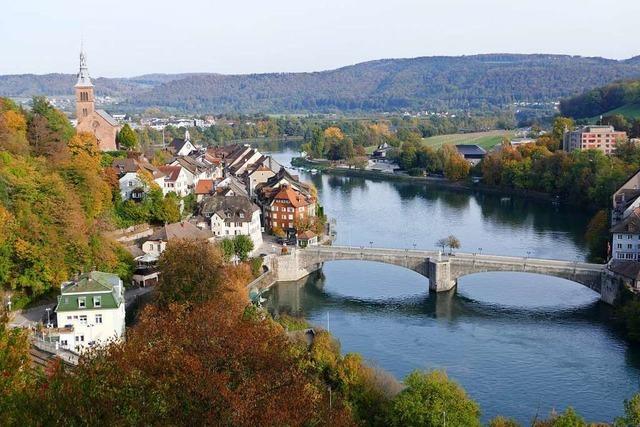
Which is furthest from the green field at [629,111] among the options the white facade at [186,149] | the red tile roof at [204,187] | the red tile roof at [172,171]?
the red tile roof at [172,171]

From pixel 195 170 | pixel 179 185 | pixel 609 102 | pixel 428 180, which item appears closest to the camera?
pixel 179 185

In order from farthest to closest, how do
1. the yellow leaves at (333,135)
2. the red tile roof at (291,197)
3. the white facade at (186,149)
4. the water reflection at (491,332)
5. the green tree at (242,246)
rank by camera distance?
1. the yellow leaves at (333,135)
2. the white facade at (186,149)
3. the red tile roof at (291,197)
4. the green tree at (242,246)
5. the water reflection at (491,332)

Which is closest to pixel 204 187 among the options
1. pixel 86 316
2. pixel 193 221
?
pixel 193 221

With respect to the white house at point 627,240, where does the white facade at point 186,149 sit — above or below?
above

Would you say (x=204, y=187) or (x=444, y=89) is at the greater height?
(x=444, y=89)

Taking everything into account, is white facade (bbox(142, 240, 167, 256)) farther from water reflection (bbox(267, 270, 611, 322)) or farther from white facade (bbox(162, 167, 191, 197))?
white facade (bbox(162, 167, 191, 197))

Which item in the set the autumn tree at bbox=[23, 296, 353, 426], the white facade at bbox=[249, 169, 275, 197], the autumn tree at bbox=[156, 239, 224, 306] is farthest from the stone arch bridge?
the autumn tree at bbox=[23, 296, 353, 426]

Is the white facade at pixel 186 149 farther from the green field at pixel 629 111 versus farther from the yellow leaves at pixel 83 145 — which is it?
the green field at pixel 629 111

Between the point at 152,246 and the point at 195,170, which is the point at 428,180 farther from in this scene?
the point at 152,246
